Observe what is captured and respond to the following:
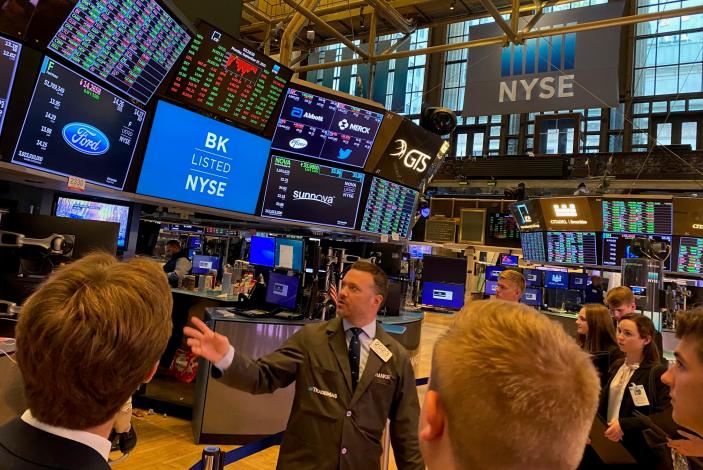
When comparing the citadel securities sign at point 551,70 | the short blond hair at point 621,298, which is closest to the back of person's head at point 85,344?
the short blond hair at point 621,298

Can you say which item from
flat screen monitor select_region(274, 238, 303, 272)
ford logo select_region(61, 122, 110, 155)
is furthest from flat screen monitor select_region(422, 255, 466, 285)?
ford logo select_region(61, 122, 110, 155)

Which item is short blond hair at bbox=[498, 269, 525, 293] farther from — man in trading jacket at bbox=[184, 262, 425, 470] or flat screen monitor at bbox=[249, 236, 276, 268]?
man in trading jacket at bbox=[184, 262, 425, 470]

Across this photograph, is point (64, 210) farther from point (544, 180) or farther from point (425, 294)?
point (544, 180)

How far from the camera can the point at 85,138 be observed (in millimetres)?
3461

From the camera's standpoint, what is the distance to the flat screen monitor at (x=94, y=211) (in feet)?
13.5

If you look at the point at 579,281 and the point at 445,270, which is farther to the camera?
the point at 445,270

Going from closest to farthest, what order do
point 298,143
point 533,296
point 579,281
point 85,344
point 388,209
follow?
point 85,344, point 298,143, point 388,209, point 533,296, point 579,281

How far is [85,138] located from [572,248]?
28.6 ft

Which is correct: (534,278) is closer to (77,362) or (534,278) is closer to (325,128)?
(325,128)

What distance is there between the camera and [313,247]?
15.6 ft

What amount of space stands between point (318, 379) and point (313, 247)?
105 inches

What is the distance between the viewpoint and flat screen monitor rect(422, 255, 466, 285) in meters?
12.3

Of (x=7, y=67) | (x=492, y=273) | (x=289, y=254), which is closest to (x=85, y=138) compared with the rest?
(x=7, y=67)

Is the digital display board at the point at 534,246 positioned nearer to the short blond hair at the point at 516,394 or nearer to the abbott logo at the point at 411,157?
the abbott logo at the point at 411,157
